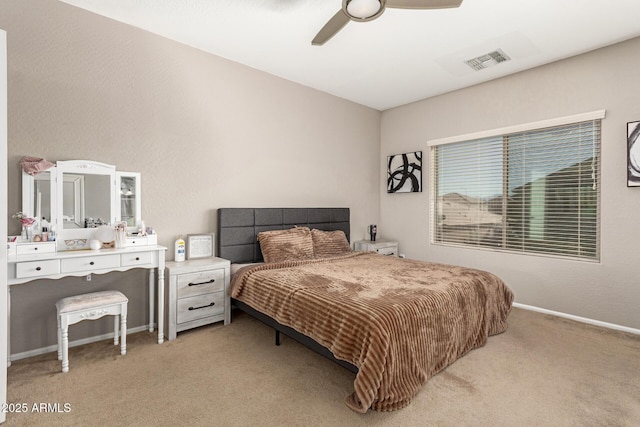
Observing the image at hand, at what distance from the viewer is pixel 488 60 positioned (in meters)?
3.49

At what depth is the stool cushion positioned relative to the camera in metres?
2.28

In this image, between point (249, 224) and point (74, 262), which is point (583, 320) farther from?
point (74, 262)

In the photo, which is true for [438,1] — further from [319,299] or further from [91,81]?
[91,81]

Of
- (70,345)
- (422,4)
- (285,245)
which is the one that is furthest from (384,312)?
(70,345)

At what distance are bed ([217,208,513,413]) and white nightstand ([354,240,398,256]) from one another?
82 centimetres

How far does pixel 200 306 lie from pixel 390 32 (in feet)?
10.3

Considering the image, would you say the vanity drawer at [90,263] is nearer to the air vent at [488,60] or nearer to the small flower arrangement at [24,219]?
the small flower arrangement at [24,219]

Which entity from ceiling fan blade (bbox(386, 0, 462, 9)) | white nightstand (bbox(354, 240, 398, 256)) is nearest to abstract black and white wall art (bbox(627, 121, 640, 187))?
ceiling fan blade (bbox(386, 0, 462, 9))

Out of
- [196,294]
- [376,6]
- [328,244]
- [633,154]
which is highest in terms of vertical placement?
[376,6]

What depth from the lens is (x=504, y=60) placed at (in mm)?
3490

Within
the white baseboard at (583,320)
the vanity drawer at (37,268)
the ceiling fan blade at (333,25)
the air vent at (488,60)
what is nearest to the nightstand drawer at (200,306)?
the vanity drawer at (37,268)

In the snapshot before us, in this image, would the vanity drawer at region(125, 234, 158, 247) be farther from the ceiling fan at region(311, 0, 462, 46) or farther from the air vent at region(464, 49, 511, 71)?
the air vent at region(464, 49, 511, 71)

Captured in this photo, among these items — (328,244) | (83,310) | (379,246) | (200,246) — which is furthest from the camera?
(379,246)

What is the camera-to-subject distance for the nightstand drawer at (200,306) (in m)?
2.87
